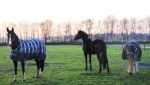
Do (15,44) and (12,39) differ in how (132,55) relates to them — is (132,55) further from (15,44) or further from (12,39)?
(12,39)

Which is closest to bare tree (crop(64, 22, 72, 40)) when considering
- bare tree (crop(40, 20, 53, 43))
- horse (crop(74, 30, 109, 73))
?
bare tree (crop(40, 20, 53, 43))

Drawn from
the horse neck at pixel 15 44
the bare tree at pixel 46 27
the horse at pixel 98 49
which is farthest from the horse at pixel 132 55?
the bare tree at pixel 46 27

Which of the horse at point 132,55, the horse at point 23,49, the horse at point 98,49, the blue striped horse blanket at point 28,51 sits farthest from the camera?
the horse at point 98,49

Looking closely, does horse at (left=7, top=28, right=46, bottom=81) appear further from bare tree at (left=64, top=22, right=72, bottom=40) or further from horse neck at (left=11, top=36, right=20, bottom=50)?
bare tree at (left=64, top=22, right=72, bottom=40)

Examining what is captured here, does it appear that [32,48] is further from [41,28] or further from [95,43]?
[41,28]

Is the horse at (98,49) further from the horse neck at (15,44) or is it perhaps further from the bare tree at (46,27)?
the bare tree at (46,27)

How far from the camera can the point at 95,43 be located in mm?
21516

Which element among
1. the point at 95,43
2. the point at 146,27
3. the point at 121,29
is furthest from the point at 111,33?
the point at 95,43

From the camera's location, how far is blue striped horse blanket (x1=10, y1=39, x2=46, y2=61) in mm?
17516

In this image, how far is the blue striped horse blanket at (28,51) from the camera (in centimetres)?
1752

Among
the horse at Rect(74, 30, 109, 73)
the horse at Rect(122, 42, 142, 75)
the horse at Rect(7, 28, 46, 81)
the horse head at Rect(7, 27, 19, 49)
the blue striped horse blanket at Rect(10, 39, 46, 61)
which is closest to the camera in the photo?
the horse head at Rect(7, 27, 19, 49)

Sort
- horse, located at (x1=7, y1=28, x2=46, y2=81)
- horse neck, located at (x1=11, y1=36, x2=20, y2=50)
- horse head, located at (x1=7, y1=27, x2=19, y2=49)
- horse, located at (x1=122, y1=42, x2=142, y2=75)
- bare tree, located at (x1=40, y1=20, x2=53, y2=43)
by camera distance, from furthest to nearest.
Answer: bare tree, located at (x1=40, y1=20, x2=53, y2=43)
horse, located at (x1=122, y1=42, x2=142, y2=75)
horse neck, located at (x1=11, y1=36, x2=20, y2=50)
horse, located at (x1=7, y1=28, x2=46, y2=81)
horse head, located at (x1=7, y1=27, x2=19, y2=49)

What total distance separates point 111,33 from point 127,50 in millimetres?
156081

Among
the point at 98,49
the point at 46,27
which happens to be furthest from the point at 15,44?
the point at 46,27
